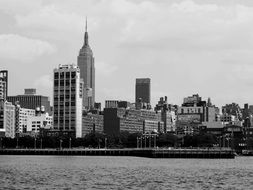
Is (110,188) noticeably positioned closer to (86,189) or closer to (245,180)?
(86,189)

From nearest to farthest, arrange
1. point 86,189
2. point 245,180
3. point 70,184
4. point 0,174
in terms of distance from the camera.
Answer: point 86,189 → point 70,184 → point 245,180 → point 0,174

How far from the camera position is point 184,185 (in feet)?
393

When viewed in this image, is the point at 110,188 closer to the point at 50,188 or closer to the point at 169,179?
the point at 50,188

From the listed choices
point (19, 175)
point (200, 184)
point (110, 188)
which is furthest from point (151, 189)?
point (19, 175)

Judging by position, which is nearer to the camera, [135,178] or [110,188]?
[110,188]

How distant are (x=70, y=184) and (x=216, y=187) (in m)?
21.2

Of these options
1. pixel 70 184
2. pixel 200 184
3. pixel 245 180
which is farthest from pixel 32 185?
pixel 245 180

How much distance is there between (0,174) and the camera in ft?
466

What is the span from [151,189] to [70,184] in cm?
1374

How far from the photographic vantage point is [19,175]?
5517 inches

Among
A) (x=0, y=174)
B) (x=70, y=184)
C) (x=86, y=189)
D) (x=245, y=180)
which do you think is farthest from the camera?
(x=0, y=174)

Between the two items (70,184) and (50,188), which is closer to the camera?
(50,188)

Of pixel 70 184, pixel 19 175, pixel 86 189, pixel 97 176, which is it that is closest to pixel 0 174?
pixel 19 175

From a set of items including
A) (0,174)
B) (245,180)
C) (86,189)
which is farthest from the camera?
(0,174)
